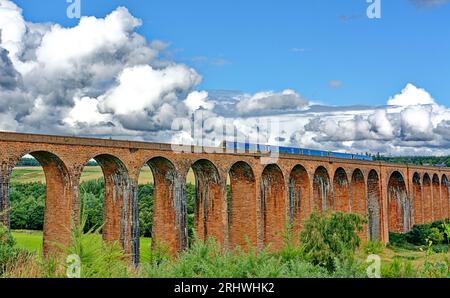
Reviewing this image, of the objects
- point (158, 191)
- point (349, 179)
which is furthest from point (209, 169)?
point (349, 179)

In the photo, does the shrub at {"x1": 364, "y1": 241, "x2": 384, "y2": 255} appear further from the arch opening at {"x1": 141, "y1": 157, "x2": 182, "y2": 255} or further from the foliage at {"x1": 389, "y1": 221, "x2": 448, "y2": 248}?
the foliage at {"x1": 389, "y1": 221, "x2": 448, "y2": 248}

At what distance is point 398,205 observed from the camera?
48.6m

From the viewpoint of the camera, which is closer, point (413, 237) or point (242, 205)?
point (242, 205)

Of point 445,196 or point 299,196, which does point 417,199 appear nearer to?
A: point 445,196

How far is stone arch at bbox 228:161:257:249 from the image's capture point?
28812mm

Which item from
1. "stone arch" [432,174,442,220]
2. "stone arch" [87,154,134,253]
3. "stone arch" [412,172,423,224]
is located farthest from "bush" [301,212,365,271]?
"stone arch" [432,174,442,220]

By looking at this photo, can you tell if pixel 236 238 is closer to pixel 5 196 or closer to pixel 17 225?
pixel 5 196

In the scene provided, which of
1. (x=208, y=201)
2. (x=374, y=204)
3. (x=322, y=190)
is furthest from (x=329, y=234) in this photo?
(x=374, y=204)

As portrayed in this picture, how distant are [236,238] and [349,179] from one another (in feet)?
40.8

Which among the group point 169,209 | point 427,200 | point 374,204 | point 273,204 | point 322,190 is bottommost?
point 427,200

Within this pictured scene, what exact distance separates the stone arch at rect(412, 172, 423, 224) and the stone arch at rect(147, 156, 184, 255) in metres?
34.9

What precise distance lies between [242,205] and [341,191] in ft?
39.1

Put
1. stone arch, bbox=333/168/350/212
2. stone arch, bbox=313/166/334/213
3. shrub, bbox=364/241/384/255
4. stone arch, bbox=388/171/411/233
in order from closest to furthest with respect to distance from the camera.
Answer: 1. shrub, bbox=364/241/384/255
2. stone arch, bbox=313/166/334/213
3. stone arch, bbox=333/168/350/212
4. stone arch, bbox=388/171/411/233

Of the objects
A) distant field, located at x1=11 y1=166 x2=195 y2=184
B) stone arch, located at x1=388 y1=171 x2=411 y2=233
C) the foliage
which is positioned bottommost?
the foliage
